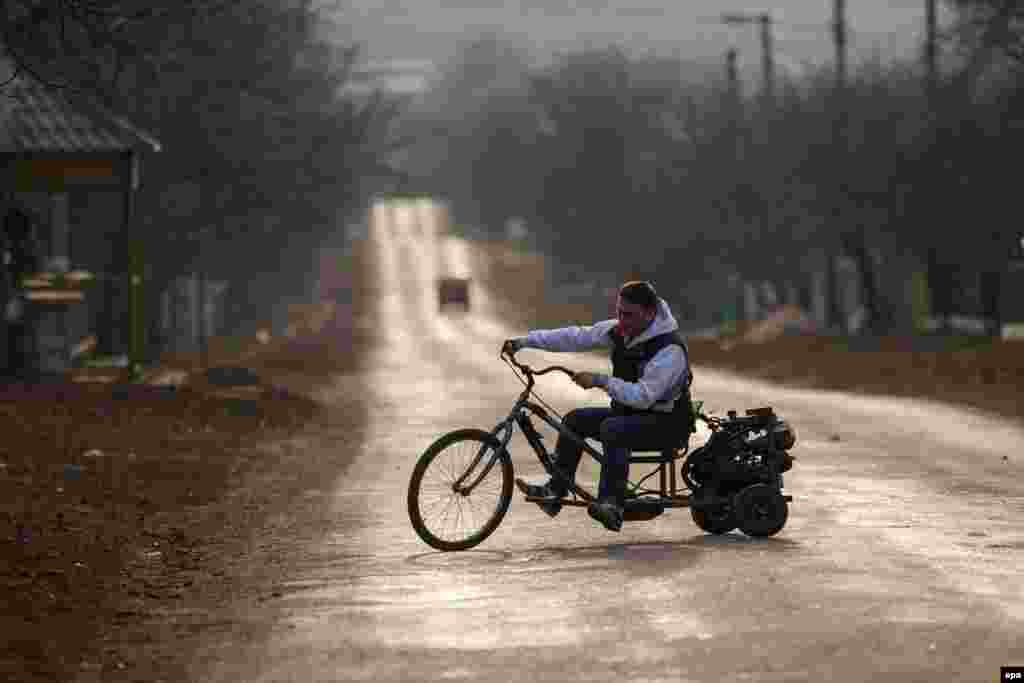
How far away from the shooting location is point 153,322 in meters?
48.5

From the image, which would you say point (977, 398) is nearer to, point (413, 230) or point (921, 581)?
point (921, 581)

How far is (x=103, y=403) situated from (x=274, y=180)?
1856 cm

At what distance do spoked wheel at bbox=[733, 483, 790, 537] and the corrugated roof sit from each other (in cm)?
1928

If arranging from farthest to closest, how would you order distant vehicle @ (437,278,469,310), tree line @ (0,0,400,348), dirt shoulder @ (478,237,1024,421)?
distant vehicle @ (437,278,469,310) → tree line @ (0,0,400,348) → dirt shoulder @ (478,237,1024,421)

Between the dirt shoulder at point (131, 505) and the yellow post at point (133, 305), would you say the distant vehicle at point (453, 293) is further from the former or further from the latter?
the yellow post at point (133, 305)

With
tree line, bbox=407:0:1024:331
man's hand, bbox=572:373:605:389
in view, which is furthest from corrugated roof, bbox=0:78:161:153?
man's hand, bbox=572:373:605:389

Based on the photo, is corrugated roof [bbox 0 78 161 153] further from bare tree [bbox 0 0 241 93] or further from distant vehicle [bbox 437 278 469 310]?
distant vehicle [bbox 437 278 469 310]

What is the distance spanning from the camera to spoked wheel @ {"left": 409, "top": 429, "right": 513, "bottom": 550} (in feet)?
45.1

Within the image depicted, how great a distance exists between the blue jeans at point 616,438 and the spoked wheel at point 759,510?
21.3 inches

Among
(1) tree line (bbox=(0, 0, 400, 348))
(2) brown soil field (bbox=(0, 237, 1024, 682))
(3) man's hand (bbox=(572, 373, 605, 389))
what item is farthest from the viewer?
(1) tree line (bbox=(0, 0, 400, 348))

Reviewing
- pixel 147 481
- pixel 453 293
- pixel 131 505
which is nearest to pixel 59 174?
pixel 147 481

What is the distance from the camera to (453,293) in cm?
10762

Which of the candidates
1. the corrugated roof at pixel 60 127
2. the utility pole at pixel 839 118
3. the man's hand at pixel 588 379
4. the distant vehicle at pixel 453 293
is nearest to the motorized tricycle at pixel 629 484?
the man's hand at pixel 588 379

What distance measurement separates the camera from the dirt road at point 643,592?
31.6 ft
